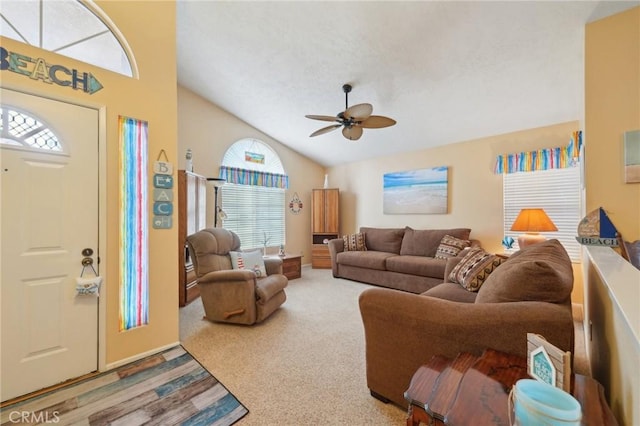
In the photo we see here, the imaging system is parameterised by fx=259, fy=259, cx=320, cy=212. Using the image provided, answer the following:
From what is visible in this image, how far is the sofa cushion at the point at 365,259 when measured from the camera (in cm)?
434

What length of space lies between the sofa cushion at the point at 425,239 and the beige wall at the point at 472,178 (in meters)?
0.28

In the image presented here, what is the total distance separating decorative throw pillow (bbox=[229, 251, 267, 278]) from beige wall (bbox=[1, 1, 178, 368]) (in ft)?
3.01

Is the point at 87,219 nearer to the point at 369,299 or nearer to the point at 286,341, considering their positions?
the point at 286,341

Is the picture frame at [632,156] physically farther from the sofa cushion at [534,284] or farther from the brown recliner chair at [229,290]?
the brown recliner chair at [229,290]

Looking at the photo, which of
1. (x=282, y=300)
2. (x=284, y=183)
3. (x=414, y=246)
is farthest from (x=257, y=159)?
(x=414, y=246)

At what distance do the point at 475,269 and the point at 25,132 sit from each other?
145 inches

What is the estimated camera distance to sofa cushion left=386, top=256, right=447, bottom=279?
372 cm

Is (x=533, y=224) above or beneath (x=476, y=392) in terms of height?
above

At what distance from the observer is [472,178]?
4266 mm

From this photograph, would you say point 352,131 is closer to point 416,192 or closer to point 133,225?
point 416,192

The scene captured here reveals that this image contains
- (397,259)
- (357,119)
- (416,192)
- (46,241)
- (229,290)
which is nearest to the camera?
(46,241)

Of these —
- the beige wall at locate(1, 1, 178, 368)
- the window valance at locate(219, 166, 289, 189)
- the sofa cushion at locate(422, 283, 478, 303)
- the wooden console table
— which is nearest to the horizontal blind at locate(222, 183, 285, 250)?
the window valance at locate(219, 166, 289, 189)

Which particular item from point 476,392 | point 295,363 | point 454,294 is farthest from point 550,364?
point 295,363

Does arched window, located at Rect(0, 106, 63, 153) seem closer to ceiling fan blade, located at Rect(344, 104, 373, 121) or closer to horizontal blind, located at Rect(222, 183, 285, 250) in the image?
ceiling fan blade, located at Rect(344, 104, 373, 121)
